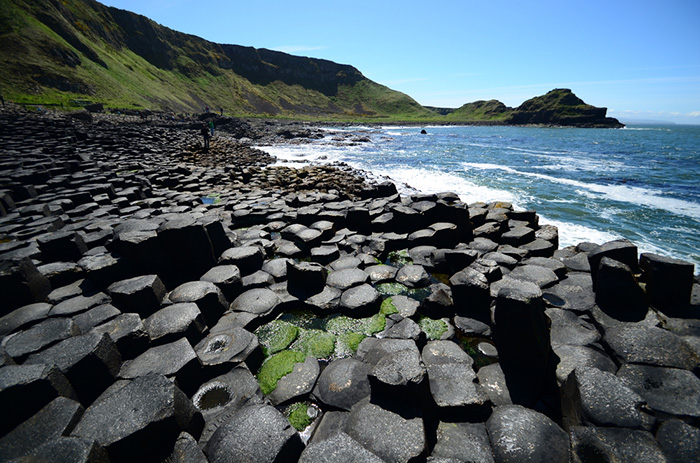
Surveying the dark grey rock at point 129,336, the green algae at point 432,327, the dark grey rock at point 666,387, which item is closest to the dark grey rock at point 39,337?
the dark grey rock at point 129,336

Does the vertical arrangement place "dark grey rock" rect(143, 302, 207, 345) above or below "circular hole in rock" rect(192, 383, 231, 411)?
above

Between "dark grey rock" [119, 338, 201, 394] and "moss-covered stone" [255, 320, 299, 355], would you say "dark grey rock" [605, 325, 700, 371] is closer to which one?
"moss-covered stone" [255, 320, 299, 355]

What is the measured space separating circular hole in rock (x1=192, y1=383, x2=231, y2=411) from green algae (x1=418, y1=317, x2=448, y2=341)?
117 inches

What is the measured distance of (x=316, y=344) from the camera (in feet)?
14.8

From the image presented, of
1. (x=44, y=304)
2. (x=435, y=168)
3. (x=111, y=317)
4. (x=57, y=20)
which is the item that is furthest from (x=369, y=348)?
(x=57, y=20)

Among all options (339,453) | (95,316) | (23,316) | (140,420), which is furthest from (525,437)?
(23,316)

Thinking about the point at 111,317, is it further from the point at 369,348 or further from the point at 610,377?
the point at 610,377

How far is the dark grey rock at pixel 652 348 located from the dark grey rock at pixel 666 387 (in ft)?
0.49

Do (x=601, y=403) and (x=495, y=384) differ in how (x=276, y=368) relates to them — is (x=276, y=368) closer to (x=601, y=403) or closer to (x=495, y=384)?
(x=495, y=384)

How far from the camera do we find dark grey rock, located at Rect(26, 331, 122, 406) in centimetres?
311

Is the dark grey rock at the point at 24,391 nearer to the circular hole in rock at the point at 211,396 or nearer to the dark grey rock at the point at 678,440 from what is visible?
the circular hole in rock at the point at 211,396

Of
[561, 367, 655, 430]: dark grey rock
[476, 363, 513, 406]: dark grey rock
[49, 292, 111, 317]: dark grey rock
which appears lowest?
[476, 363, 513, 406]: dark grey rock

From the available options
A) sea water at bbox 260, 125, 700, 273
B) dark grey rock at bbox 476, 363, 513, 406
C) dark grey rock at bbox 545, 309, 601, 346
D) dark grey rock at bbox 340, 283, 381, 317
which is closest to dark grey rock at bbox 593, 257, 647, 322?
dark grey rock at bbox 545, 309, 601, 346

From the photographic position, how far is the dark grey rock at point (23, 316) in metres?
4.11
